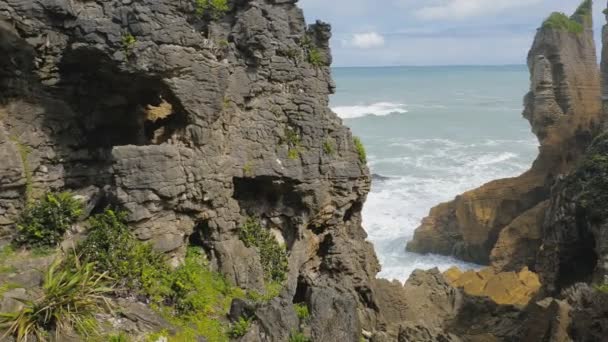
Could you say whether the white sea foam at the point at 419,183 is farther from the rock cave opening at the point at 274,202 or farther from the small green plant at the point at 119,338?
the small green plant at the point at 119,338

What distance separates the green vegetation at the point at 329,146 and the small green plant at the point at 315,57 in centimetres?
236

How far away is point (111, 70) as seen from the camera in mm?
12805

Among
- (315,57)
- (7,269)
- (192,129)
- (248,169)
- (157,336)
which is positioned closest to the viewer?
(157,336)

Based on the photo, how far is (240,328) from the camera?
37.8ft

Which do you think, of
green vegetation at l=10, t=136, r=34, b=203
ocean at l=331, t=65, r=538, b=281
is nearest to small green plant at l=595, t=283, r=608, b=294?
green vegetation at l=10, t=136, r=34, b=203

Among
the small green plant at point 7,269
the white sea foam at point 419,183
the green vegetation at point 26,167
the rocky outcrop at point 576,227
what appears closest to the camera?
the small green plant at point 7,269

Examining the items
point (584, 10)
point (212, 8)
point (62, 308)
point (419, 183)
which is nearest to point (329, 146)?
point (212, 8)

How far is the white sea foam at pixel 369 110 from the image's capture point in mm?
84062

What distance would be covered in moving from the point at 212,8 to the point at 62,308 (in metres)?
8.79

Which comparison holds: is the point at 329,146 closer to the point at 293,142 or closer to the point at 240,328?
the point at 293,142

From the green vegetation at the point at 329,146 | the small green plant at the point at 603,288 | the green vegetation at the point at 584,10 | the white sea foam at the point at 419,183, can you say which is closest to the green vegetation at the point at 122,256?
the green vegetation at the point at 329,146

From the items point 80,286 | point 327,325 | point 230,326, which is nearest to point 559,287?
point 327,325

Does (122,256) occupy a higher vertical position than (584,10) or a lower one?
lower

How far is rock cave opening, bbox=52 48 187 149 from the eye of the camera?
12.8 metres
